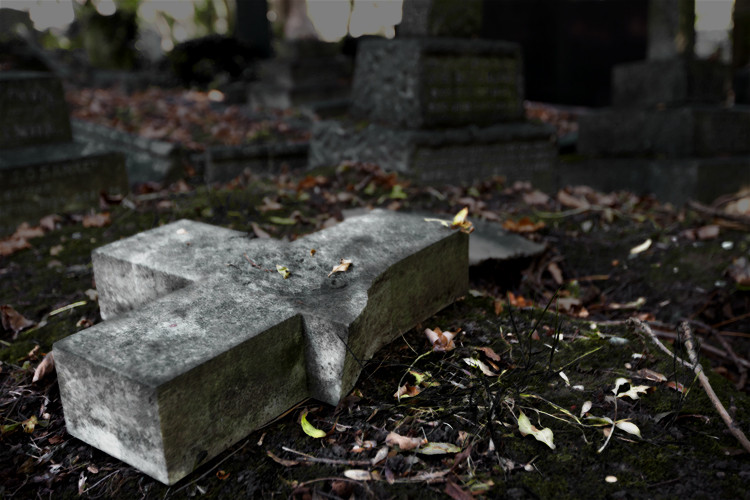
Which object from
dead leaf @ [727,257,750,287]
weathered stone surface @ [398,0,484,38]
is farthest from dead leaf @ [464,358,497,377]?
weathered stone surface @ [398,0,484,38]

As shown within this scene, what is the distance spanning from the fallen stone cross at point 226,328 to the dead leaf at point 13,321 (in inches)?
16.8

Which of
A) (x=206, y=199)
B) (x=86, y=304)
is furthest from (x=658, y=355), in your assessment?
(x=206, y=199)

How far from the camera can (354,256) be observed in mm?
2061

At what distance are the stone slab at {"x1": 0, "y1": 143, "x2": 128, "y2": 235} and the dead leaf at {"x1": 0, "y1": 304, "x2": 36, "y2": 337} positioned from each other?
6.44ft

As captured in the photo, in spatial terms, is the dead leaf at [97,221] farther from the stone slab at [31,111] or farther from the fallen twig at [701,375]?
the fallen twig at [701,375]

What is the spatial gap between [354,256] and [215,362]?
703 mm

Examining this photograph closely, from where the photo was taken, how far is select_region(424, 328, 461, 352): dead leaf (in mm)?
Result: 1999

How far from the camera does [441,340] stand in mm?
2018

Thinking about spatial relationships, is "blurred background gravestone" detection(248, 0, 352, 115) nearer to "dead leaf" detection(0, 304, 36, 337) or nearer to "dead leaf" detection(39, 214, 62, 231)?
"dead leaf" detection(39, 214, 62, 231)

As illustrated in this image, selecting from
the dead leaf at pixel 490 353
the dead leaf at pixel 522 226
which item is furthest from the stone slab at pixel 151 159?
the dead leaf at pixel 490 353

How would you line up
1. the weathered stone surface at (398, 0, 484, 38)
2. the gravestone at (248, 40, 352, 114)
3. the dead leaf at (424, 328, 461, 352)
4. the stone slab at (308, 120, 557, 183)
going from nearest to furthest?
1. the dead leaf at (424, 328, 461, 352)
2. the stone slab at (308, 120, 557, 183)
3. the weathered stone surface at (398, 0, 484, 38)
4. the gravestone at (248, 40, 352, 114)

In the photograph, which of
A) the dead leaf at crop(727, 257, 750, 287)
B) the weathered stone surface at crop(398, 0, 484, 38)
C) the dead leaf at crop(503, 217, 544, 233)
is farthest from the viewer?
the weathered stone surface at crop(398, 0, 484, 38)

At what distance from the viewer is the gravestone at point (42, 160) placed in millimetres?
4204

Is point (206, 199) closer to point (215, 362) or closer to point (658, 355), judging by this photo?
point (215, 362)
